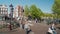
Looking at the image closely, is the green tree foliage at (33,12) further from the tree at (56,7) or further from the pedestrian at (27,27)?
the tree at (56,7)

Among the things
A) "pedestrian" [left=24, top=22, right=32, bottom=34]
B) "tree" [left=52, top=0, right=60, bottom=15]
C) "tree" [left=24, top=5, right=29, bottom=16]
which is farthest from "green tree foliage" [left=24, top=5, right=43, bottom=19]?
"tree" [left=52, top=0, right=60, bottom=15]

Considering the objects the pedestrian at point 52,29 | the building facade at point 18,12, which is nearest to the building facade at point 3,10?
the building facade at point 18,12

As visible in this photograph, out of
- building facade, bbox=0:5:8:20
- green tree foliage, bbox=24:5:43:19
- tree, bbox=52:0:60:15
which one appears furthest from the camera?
tree, bbox=52:0:60:15

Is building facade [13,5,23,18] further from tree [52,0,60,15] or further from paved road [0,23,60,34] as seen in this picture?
tree [52,0,60,15]

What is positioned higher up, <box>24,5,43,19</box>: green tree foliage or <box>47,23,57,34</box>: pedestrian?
<box>24,5,43,19</box>: green tree foliage

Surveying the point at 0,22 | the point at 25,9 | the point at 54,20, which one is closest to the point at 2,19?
the point at 0,22

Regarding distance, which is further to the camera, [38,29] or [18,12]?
[38,29]

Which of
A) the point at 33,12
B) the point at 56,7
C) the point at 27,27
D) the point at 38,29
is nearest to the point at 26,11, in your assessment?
the point at 33,12

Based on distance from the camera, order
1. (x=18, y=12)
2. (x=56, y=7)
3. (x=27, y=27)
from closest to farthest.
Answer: (x=18, y=12), (x=27, y=27), (x=56, y=7)

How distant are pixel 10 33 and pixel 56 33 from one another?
827 millimetres

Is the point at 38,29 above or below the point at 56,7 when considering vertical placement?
below

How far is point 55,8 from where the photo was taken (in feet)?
8.68

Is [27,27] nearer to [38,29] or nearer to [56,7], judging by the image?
[38,29]

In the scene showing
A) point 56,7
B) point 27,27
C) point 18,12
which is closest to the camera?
point 18,12
